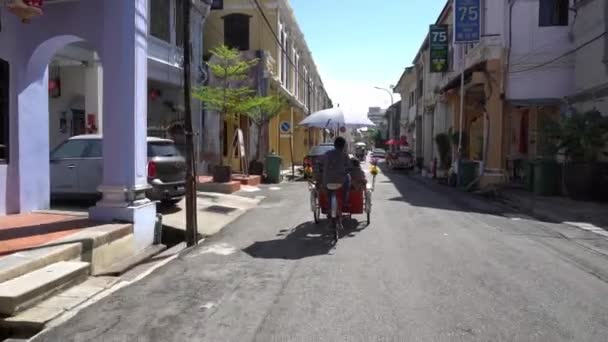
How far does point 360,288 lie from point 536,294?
6.00 ft

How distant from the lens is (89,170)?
1080 centimetres

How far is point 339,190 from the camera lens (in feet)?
30.6

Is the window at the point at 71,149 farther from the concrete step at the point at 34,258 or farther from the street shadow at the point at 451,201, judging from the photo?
the street shadow at the point at 451,201

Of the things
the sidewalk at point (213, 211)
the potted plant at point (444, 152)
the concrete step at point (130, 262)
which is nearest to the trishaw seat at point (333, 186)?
the sidewalk at point (213, 211)

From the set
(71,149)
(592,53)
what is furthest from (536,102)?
(71,149)

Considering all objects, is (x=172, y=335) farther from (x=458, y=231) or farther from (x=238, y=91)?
(x=238, y=91)

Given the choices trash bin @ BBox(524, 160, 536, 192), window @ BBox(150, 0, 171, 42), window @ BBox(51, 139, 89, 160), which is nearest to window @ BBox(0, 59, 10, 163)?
window @ BBox(51, 139, 89, 160)

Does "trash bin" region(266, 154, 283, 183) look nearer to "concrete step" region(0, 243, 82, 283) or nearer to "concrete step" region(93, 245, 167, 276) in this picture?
"concrete step" region(93, 245, 167, 276)

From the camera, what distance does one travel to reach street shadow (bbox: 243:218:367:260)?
7.87 meters

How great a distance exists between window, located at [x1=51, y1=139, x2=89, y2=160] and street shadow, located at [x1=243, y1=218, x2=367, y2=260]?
14.8ft

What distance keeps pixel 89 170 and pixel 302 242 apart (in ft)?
15.8

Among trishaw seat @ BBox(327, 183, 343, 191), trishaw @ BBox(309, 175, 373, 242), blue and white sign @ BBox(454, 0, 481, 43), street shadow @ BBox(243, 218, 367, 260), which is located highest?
blue and white sign @ BBox(454, 0, 481, 43)

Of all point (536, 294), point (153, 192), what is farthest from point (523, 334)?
point (153, 192)

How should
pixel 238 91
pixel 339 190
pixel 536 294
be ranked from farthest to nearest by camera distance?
pixel 238 91, pixel 339 190, pixel 536 294
